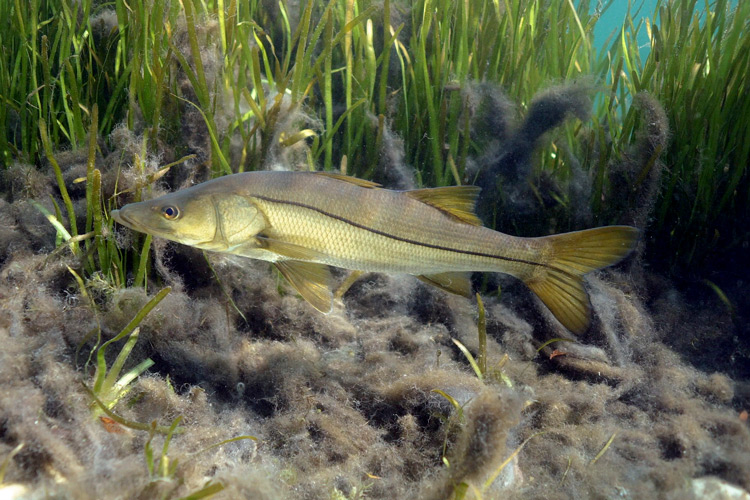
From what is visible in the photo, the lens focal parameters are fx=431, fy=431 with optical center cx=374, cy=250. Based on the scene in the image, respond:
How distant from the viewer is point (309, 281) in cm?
270

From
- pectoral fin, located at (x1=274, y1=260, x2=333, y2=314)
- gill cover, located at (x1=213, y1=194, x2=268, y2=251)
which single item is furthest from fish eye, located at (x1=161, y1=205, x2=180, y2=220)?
pectoral fin, located at (x1=274, y1=260, x2=333, y2=314)

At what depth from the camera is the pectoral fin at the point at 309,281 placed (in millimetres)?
2641

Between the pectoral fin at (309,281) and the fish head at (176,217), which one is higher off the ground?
the fish head at (176,217)

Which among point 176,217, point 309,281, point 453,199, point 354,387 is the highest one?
point 453,199

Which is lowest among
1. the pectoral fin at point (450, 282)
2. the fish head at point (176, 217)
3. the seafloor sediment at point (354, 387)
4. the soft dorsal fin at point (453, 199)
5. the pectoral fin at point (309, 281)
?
the seafloor sediment at point (354, 387)

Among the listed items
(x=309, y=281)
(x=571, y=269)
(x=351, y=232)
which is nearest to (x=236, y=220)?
(x=309, y=281)

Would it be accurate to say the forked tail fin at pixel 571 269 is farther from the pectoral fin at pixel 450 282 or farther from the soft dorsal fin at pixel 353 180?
the soft dorsal fin at pixel 353 180

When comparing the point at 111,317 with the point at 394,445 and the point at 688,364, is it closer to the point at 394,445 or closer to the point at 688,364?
the point at 394,445

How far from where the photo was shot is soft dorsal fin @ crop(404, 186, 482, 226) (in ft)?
8.76

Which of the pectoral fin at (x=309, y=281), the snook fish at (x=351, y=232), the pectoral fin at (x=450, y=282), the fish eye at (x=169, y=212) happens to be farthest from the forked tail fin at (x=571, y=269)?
the fish eye at (x=169, y=212)

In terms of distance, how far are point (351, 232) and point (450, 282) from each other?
753 mm

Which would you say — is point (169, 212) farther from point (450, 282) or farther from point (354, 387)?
point (450, 282)

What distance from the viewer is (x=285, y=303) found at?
3.46 metres

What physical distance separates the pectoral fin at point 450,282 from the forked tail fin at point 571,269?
0.40 metres
